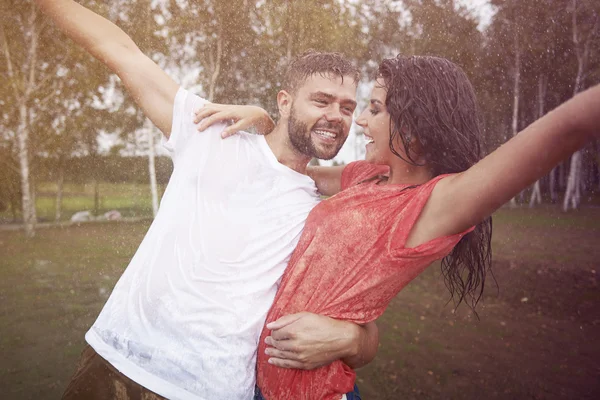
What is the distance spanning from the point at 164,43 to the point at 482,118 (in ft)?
5.14

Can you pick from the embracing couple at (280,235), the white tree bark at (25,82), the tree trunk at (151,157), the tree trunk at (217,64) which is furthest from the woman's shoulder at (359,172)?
the white tree bark at (25,82)

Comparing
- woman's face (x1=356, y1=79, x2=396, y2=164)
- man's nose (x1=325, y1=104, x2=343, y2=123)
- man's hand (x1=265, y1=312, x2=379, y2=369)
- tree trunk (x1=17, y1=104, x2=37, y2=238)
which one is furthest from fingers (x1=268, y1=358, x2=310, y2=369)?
tree trunk (x1=17, y1=104, x2=37, y2=238)

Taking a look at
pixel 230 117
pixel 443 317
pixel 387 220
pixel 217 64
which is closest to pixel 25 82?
pixel 217 64

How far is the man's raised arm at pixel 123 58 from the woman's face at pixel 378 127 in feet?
2.13

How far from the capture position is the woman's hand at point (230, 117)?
1361mm

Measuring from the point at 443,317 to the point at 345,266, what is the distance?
1160 millimetres

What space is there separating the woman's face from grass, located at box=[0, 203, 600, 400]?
0.91 m

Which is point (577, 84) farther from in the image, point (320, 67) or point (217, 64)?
point (217, 64)

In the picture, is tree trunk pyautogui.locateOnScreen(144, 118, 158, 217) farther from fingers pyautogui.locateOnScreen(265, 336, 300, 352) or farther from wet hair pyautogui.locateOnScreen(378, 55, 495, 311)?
wet hair pyautogui.locateOnScreen(378, 55, 495, 311)

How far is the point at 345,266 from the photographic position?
3.97 feet

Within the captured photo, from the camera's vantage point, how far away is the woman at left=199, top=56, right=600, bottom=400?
1109mm

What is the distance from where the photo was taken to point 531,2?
173 cm

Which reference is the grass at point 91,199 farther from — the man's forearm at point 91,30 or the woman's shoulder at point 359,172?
the woman's shoulder at point 359,172

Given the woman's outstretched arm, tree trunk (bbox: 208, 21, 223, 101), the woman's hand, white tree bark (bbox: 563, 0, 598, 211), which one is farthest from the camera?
tree trunk (bbox: 208, 21, 223, 101)
